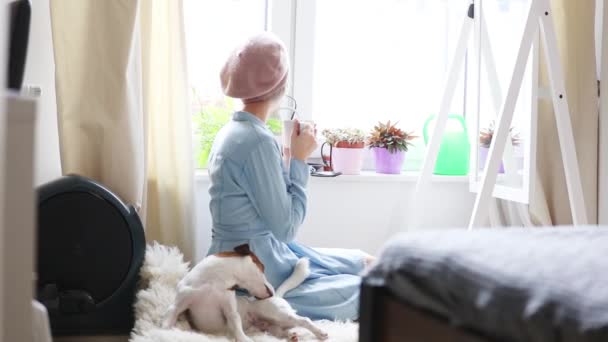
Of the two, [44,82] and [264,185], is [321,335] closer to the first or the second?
[264,185]

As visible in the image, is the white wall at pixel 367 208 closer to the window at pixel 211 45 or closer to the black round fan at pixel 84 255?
the window at pixel 211 45

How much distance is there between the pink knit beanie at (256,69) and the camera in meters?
2.06

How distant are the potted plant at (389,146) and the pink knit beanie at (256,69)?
78 cm

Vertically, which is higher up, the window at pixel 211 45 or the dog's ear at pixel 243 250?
the window at pixel 211 45

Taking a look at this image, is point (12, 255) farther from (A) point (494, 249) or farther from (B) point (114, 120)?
(B) point (114, 120)

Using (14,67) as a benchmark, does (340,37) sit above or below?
above

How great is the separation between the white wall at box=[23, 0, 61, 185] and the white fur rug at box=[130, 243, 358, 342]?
42 centimetres

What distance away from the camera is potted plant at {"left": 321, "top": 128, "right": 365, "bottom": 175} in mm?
2707

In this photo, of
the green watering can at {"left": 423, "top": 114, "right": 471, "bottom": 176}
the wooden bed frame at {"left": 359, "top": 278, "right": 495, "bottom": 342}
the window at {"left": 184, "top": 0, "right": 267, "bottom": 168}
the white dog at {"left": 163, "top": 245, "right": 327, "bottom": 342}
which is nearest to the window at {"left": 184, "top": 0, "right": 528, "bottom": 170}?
Answer: the window at {"left": 184, "top": 0, "right": 267, "bottom": 168}

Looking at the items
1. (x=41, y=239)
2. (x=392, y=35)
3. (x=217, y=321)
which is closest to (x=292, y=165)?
(x=217, y=321)

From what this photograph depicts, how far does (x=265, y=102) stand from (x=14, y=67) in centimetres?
83

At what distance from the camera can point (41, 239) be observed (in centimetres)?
187

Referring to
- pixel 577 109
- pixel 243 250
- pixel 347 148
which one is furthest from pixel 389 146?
pixel 243 250

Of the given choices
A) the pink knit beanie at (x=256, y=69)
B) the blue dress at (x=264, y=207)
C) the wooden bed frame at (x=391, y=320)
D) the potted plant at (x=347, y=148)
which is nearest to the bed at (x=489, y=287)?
the wooden bed frame at (x=391, y=320)
